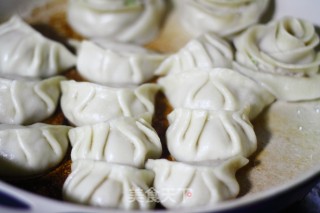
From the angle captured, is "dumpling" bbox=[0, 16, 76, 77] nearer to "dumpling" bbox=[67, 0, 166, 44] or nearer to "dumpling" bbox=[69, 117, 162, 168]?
"dumpling" bbox=[67, 0, 166, 44]

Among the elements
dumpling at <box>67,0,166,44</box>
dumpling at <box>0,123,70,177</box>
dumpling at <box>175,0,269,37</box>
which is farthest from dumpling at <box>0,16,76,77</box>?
dumpling at <box>175,0,269,37</box>

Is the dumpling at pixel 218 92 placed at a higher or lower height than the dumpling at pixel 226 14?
lower

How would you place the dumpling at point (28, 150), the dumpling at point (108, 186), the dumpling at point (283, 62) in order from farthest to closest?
the dumpling at point (283, 62), the dumpling at point (28, 150), the dumpling at point (108, 186)

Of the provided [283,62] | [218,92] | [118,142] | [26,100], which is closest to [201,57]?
[218,92]

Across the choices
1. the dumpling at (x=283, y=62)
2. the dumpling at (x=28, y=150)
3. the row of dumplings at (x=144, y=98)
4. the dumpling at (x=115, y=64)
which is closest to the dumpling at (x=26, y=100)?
the row of dumplings at (x=144, y=98)

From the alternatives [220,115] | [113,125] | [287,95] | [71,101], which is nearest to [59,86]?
[71,101]

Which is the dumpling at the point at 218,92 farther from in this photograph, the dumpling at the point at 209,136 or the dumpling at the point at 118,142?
the dumpling at the point at 118,142

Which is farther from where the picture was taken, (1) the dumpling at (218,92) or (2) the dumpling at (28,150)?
(1) the dumpling at (218,92)
